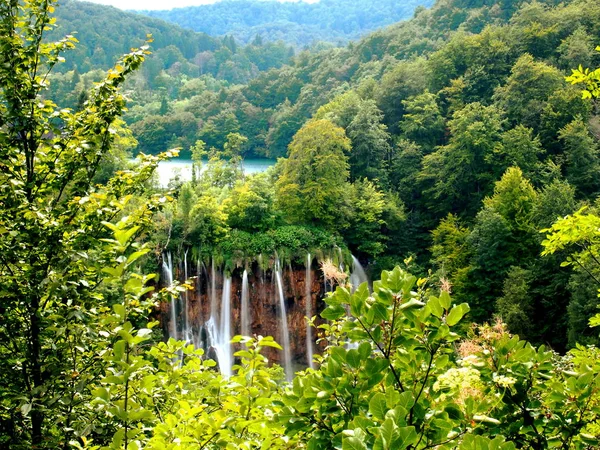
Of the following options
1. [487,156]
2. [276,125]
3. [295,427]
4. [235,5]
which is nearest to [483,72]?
[487,156]

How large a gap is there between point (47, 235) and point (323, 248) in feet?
55.9

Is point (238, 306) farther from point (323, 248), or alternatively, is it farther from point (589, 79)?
point (589, 79)

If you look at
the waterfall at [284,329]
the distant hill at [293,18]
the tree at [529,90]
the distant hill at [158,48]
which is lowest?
the waterfall at [284,329]

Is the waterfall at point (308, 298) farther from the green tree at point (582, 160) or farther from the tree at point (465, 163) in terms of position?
the green tree at point (582, 160)

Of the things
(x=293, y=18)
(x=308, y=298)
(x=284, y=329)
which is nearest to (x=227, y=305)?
(x=284, y=329)

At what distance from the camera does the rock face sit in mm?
18781

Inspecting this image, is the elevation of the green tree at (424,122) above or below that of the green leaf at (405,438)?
above

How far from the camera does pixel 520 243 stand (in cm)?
1914

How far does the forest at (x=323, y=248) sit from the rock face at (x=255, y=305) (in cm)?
9

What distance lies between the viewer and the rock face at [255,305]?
1878 cm

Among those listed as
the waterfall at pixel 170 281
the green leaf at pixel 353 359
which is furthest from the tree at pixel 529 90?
the green leaf at pixel 353 359

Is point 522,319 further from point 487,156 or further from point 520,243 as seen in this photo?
point 487,156

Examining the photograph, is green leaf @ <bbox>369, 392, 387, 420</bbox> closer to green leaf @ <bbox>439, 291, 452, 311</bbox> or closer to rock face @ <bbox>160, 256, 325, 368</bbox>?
green leaf @ <bbox>439, 291, 452, 311</bbox>

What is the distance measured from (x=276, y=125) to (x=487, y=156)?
93.1 feet
